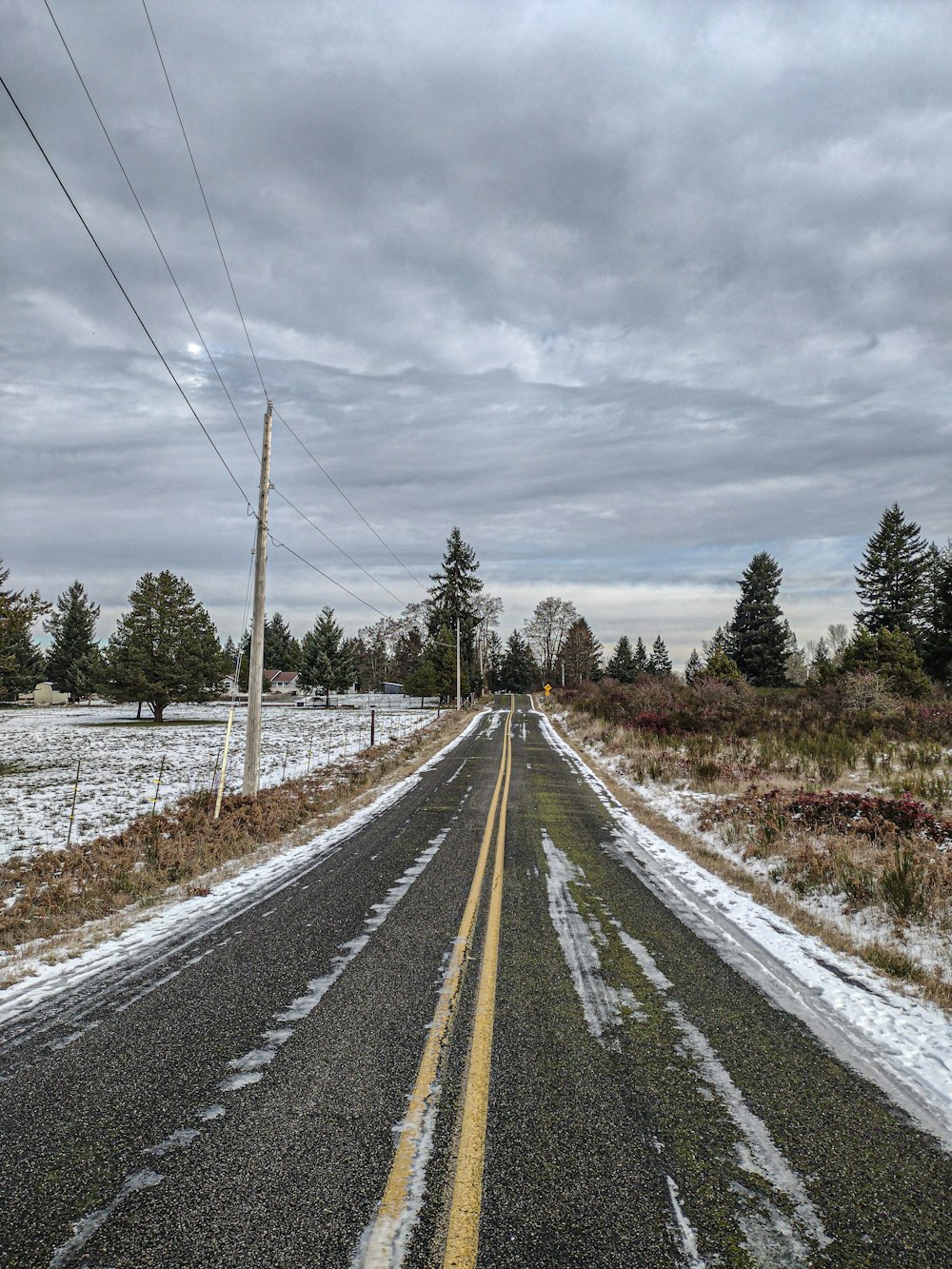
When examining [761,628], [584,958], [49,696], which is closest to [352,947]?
[584,958]

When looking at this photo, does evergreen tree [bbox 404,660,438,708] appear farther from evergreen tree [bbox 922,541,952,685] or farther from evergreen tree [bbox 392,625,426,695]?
evergreen tree [bbox 922,541,952,685]

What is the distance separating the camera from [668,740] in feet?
67.2

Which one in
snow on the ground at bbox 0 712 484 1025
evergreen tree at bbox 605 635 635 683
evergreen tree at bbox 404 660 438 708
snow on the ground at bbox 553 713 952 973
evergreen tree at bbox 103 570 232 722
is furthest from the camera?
evergreen tree at bbox 605 635 635 683

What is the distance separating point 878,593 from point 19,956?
59.4 metres

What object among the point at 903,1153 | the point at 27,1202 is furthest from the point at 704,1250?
the point at 27,1202

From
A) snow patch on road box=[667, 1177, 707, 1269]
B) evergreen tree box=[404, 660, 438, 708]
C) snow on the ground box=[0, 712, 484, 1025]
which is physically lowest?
snow on the ground box=[0, 712, 484, 1025]

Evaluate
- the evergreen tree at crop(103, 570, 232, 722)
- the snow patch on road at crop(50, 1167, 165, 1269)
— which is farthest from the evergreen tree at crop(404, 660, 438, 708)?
the snow patch on road at crop(50, 1167, 165, 1269)

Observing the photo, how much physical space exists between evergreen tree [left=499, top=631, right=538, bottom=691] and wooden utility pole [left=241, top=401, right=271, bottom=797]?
258 feet

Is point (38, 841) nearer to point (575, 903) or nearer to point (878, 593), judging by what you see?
point (575, 903)

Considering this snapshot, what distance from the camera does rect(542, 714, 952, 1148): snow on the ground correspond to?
3.68 metres

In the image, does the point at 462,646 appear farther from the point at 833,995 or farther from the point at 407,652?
the point at 833,995

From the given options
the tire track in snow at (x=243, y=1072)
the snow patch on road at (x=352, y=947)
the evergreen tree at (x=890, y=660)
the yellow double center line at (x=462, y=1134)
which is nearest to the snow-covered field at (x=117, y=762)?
the snow patch on road at (x=352, y=947)

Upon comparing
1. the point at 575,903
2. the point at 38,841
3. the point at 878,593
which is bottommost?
the point at 38,841

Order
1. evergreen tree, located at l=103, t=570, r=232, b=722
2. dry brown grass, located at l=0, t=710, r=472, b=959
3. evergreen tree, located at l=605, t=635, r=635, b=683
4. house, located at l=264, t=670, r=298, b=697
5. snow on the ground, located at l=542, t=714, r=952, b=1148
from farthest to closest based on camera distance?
house, located at l=264, t=670, r=298, b=697 < evergreen tree, located at l=605, t=635, r=635, b=683 < evergreen tree, located at l=103, t=570, r=232, b=722 < dry brown grass, located at l=0, t=710, r=472, b=959 < snow on the ground, located at l=542, t=714, r=952, b=1148
